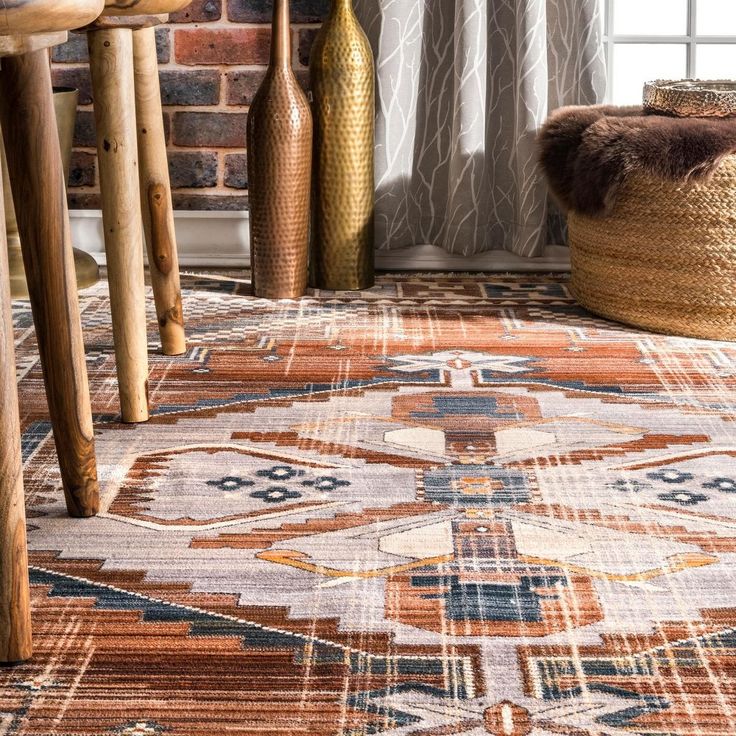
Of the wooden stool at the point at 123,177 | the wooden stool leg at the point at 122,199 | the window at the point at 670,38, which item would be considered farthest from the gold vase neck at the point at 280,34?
the window at the point at 670,38

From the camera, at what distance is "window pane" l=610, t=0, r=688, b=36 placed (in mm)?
2818

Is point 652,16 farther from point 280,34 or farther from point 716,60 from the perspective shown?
point 280,34

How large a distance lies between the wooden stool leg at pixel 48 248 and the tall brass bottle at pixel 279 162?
1131 mm

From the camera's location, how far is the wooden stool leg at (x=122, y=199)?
1.56m

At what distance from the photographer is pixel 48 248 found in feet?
4.05

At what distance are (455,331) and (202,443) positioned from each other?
752 millimetres

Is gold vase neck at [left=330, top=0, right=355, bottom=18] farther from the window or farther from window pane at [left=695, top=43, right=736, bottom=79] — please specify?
window pane at [left=695, top=43, right=736, bottom=79]

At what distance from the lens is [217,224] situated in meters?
2.72

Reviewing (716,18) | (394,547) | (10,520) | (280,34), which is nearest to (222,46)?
(280,34)

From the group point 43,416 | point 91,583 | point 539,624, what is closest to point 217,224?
point 43,416

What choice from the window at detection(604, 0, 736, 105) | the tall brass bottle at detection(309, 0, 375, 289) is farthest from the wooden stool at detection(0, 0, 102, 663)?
the window at detection(604, 0, 736, 105)

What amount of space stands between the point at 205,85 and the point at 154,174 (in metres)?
0.82

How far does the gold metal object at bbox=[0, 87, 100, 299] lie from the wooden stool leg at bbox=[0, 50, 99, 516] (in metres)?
1.12

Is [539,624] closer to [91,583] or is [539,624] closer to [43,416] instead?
[91,583]
